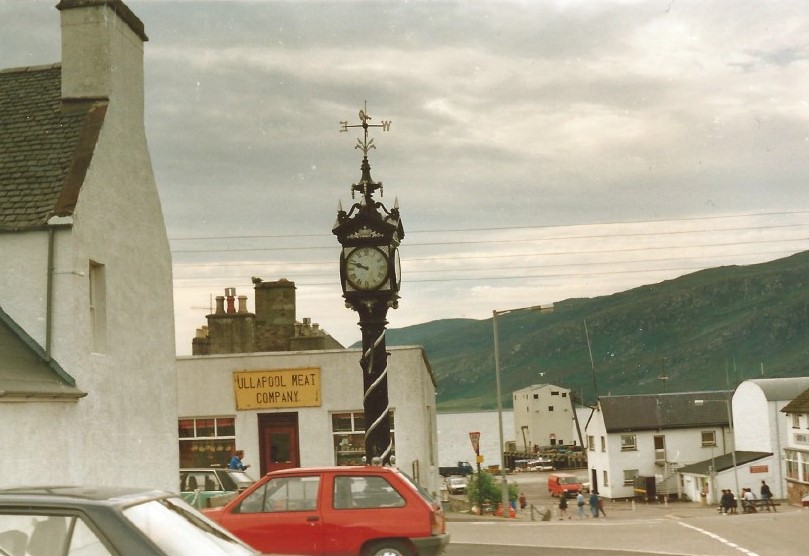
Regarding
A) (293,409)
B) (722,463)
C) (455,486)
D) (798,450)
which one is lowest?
(455,486)

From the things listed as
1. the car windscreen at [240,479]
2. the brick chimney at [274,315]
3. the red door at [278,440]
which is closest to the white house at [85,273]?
the car windscreen at [240,479]

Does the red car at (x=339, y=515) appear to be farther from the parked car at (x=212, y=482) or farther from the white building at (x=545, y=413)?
the white building at (x=545, y=413)

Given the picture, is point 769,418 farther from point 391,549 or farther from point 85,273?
point 391,549

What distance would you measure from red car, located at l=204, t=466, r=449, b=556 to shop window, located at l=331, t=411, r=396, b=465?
2224 cm

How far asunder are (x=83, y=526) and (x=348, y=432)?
1228 inches

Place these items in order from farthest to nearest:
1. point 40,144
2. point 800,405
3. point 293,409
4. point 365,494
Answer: point 800,405, point 293,409, point 40,144, point 365,494

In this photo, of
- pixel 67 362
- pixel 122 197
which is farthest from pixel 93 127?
pixel 67 362

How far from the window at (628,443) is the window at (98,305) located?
7887cm

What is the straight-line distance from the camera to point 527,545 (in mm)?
20250

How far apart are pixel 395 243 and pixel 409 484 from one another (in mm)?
10109

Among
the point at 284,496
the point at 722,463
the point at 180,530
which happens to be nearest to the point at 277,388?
the point at 284,496

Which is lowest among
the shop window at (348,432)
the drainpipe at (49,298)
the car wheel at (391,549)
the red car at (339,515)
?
the car wheel at (391,549)

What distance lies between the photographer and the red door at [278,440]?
37094 mm

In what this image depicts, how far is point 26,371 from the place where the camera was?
18.6 meters
